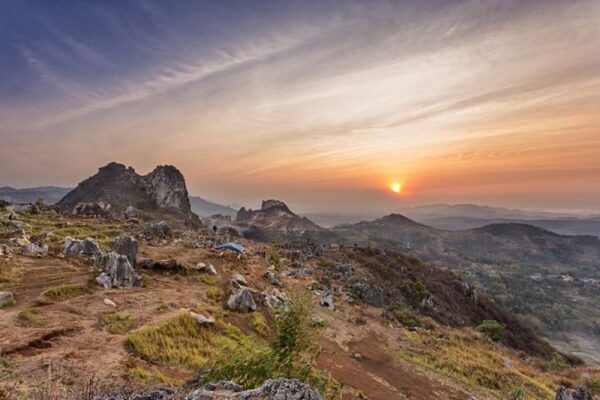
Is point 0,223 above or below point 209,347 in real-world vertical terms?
above

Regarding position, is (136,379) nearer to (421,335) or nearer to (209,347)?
(209,347)

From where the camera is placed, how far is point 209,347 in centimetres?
1520

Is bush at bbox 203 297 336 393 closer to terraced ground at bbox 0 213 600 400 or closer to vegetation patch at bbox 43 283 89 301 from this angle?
terraced ground at bbox 0 213 600 400

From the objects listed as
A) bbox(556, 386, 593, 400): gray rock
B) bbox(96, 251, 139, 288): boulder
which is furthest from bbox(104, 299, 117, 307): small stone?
bbox(556, 386, 593, 400): gray rock

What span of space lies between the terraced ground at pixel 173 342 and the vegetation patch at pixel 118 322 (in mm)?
47

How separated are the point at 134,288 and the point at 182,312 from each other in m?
5.94

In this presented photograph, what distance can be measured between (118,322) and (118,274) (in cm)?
717

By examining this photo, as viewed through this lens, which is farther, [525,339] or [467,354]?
[525,339]

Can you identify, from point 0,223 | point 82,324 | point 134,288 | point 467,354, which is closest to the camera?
point 82,324

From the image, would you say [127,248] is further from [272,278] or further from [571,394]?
[571,394]

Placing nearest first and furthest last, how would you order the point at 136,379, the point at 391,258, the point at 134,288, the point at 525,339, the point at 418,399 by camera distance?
the point at 136,379
the point at 418,399
the point at 134,288
the point at 525,339
the point at 391,258

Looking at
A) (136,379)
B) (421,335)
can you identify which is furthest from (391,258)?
(136,379)

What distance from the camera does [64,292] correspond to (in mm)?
17797

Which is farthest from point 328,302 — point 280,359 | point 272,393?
point 272,393
